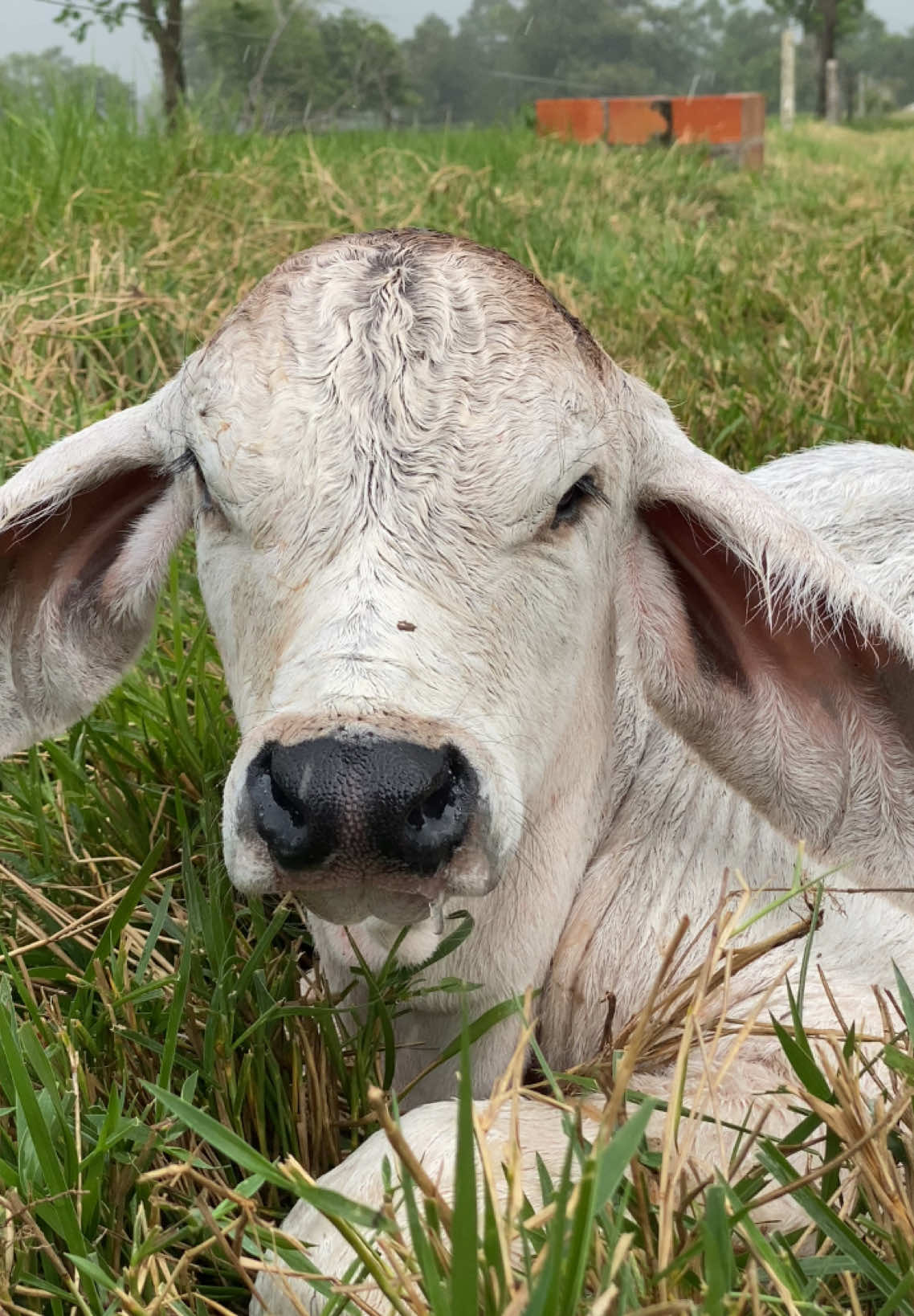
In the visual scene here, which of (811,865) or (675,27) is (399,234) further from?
(675,27)

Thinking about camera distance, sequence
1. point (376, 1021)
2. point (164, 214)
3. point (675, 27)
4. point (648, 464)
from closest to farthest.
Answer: point (376, 1021)
point (648, 464)
point (164, 214)
point (675, 27)

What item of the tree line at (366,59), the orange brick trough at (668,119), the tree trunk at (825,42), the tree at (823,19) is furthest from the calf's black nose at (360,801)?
the tree trunk at (825,42)

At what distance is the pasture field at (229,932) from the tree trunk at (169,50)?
52 centimetres

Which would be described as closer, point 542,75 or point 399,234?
point 399,234

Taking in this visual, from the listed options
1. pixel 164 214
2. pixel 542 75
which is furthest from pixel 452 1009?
pixel 542 75

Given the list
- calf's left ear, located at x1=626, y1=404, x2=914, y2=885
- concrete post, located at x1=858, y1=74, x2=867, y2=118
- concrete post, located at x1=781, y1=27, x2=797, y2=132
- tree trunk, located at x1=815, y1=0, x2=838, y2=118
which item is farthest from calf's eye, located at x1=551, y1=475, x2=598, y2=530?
concrete post, located at x1=858, y1=74, x2=867, y2=118

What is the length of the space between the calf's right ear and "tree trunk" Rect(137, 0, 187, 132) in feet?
17.3

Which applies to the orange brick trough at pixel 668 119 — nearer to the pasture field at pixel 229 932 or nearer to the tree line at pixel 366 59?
the tree line at pixel 366 59

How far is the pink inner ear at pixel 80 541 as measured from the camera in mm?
2783

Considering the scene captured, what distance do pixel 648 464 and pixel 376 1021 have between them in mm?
1043

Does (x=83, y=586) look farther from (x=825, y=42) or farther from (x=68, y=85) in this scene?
(x=825, y=42)

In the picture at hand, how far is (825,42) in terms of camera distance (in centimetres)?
3609

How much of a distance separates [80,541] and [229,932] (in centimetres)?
80

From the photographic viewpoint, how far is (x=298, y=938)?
274 cm
